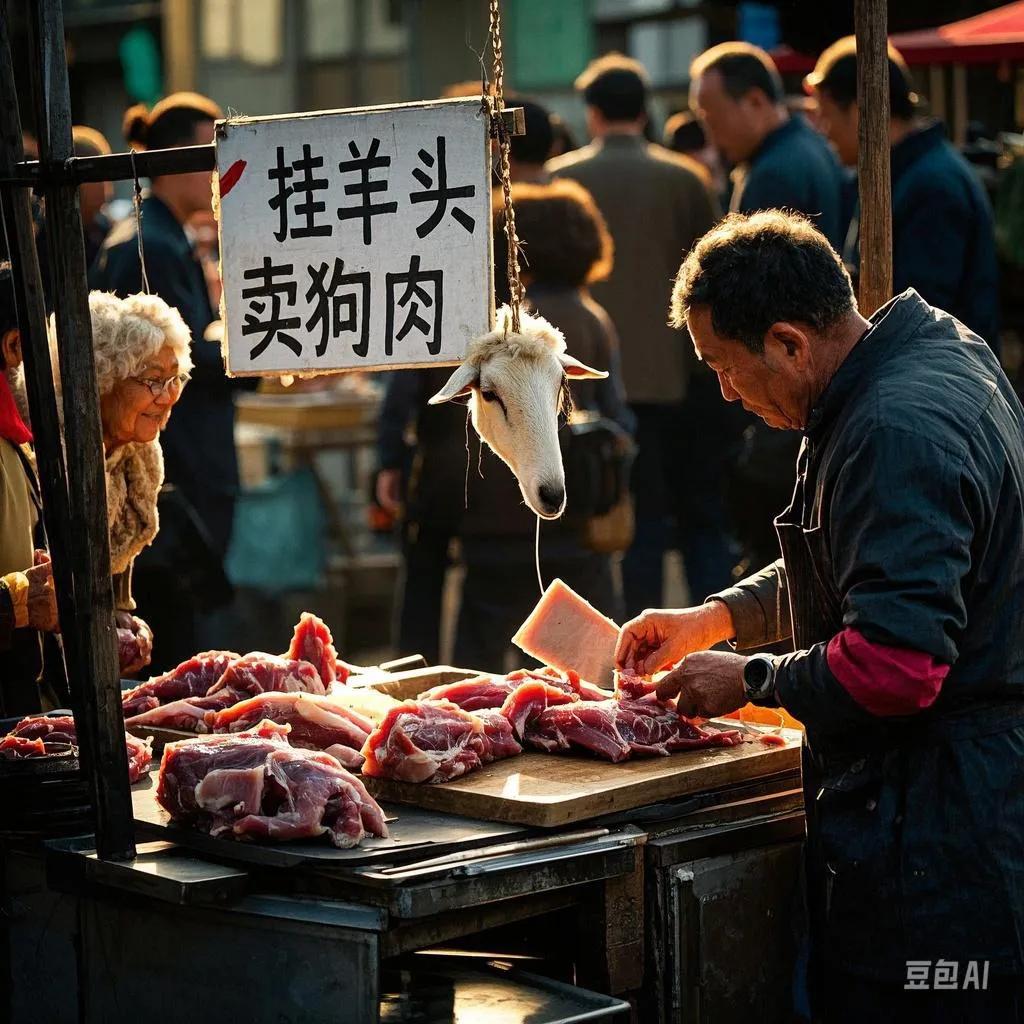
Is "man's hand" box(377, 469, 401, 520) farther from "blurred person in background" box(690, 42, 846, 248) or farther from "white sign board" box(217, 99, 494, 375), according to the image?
"white sign board" box(217, 99, 494, 375)

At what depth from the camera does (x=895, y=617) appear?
126 inches

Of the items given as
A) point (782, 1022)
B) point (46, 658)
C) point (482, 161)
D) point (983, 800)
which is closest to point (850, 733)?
point (983, 800)

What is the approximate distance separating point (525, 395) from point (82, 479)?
1.04m

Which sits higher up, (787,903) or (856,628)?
(856,628)

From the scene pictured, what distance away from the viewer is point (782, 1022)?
3975 mm

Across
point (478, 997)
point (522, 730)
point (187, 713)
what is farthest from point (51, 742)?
point (478, 997)

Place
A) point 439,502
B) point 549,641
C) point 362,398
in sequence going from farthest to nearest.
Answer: point 362,398
point 439,502
point 549,641

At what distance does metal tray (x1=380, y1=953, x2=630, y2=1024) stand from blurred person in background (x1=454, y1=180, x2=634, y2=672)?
3181mm

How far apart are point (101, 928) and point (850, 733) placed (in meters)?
1.67

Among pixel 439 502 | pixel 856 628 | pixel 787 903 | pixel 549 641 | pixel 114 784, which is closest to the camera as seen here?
pixel 856 628

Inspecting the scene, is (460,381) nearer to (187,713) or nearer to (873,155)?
(187,713)

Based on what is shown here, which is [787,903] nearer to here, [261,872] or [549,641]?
[549,641]

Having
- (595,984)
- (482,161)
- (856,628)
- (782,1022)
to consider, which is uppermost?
(482,161)

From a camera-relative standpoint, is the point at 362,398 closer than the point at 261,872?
No
